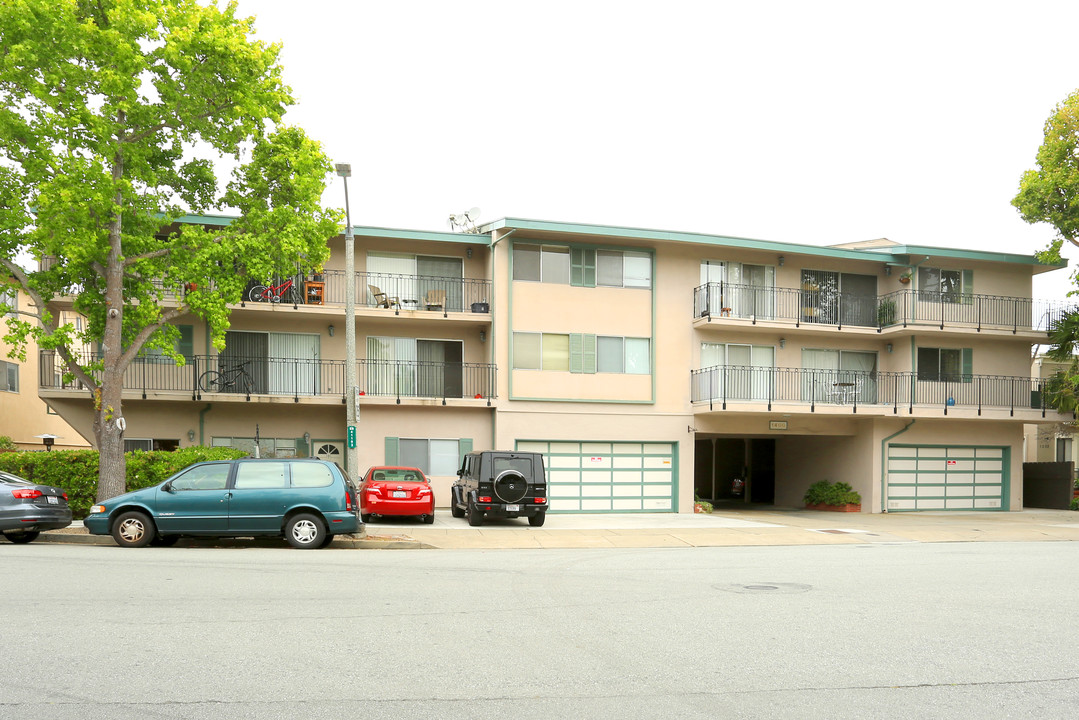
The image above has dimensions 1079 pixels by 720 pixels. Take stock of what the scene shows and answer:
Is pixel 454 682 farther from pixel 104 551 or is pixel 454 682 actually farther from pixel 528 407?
pixel 528 407

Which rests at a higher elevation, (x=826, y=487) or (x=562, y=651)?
(x=562, y=651)

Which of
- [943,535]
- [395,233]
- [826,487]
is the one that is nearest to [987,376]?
[826,487]

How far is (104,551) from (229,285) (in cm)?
600

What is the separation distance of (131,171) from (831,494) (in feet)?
72.9

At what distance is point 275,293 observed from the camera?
82.7 ft

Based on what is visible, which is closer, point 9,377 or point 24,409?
point 9,377

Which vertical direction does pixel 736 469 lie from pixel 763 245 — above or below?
below

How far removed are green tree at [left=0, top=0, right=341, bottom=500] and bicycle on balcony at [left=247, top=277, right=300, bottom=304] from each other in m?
5.33

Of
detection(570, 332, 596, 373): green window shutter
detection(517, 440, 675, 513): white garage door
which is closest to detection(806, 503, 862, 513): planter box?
detection(517, 440, 675, 513): white garage door

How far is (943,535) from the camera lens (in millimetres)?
19938

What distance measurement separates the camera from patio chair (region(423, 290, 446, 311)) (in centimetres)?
2608

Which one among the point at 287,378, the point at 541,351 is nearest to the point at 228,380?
the point at 287,378

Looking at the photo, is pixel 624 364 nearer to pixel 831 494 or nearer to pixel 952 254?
pixel 831 494

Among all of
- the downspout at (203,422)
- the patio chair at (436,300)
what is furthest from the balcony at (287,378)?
the patio chair at (436,300)
